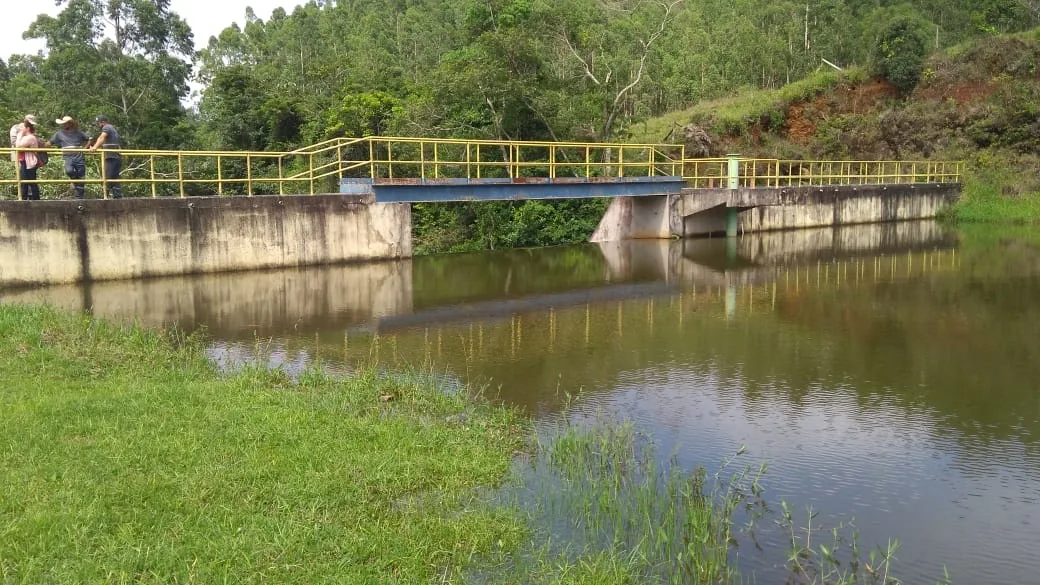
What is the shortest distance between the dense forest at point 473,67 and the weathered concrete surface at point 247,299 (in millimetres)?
7408

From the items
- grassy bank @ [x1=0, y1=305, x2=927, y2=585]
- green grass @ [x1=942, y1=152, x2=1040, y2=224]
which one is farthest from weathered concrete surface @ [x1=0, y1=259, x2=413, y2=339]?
green grass @ [x1=942, y1=152, x2=1040, y2=224]

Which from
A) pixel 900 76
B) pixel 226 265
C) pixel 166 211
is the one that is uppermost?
pixel 900 76

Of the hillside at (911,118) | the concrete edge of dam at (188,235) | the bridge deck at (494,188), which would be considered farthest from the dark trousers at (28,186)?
the hillside at (911,118)

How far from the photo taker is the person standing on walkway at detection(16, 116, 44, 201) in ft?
50.5

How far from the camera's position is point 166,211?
1619cm

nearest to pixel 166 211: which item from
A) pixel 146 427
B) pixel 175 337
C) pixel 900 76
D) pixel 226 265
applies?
pixel 226 265

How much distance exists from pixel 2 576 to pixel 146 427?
226cm

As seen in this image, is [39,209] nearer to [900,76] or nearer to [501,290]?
[501,290]

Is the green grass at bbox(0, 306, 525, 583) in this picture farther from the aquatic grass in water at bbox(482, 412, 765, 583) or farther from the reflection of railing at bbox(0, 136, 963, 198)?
the reflection of railing at bbox(0, 136, 963, 198)

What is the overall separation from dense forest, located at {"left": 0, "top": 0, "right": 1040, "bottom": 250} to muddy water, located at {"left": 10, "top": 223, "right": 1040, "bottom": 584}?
23.4ft

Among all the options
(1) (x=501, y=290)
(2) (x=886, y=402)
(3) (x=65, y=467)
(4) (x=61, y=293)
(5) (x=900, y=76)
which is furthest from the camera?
(5) (x=900, y=76)

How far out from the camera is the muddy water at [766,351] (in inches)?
239

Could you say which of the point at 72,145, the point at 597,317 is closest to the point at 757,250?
the point at 597,317

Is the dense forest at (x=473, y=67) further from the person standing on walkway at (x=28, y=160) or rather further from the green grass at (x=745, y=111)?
the person standing on walkway at (x=28, y=160)
